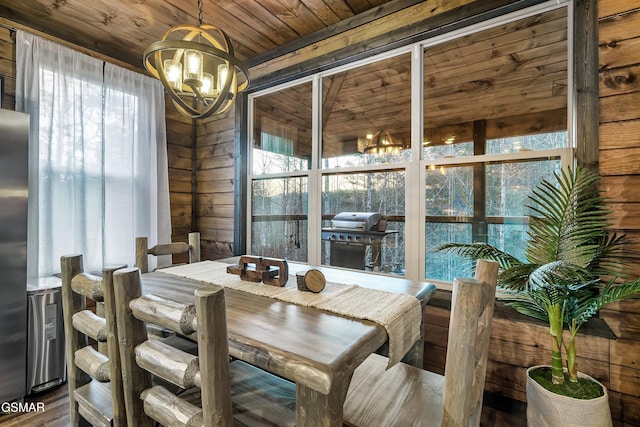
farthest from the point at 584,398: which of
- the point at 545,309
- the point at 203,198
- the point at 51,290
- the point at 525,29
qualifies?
the point at 203,198

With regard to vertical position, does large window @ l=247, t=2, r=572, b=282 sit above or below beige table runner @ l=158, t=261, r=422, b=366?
above

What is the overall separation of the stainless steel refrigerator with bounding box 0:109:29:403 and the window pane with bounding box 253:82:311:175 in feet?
5.87

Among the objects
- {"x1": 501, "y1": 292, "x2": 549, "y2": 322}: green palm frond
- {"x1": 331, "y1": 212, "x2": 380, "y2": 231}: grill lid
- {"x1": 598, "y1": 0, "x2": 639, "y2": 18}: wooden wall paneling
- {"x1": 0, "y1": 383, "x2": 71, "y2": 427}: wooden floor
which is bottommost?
{"x1": 0, "y1": 383, "x2": 71, "y2": 427}: wooden floor

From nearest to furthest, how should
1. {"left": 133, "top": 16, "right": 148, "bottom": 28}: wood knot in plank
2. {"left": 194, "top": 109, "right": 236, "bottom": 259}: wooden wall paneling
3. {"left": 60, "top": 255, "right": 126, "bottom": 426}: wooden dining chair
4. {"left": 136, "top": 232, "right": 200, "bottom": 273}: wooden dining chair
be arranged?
{"left": 60, "top": 255, "right": 126, "bottom": 426}: wooden dining chair → {"left": 136, "top": 232, "right": 200, "bottom": 273}: wooden dining chair → {"left": 133, "top": 16, "right": 148, "bottom": 28}: wood knot in plank → {"left": 194, "top": 109, "right": 236, "bottom": 259}: wooden wall paneling

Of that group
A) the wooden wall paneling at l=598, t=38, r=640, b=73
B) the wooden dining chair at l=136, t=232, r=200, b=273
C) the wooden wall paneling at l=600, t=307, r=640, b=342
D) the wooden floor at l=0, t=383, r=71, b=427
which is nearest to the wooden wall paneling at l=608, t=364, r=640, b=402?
the wooden wall paneling at l=600, t=307, r=640, b=342

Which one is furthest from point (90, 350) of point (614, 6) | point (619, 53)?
point (614, 6)

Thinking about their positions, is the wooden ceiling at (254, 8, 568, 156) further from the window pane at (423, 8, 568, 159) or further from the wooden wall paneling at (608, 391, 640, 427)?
the wooden wall paneling at (608, 391, 640, 427)

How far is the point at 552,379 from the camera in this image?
1.42 meters

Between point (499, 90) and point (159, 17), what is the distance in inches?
105

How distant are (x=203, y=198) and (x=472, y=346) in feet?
10.8

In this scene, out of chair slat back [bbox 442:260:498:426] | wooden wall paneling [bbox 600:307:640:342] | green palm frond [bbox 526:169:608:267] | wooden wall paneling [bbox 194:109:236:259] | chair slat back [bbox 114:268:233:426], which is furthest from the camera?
wooden wall paneling [bbox 194:109:236:259]

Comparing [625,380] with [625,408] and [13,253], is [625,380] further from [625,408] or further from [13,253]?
[13,253]

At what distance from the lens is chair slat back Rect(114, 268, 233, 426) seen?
672mm

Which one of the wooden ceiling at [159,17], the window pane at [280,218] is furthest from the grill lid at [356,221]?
the wooden ceiling at [159,17]
